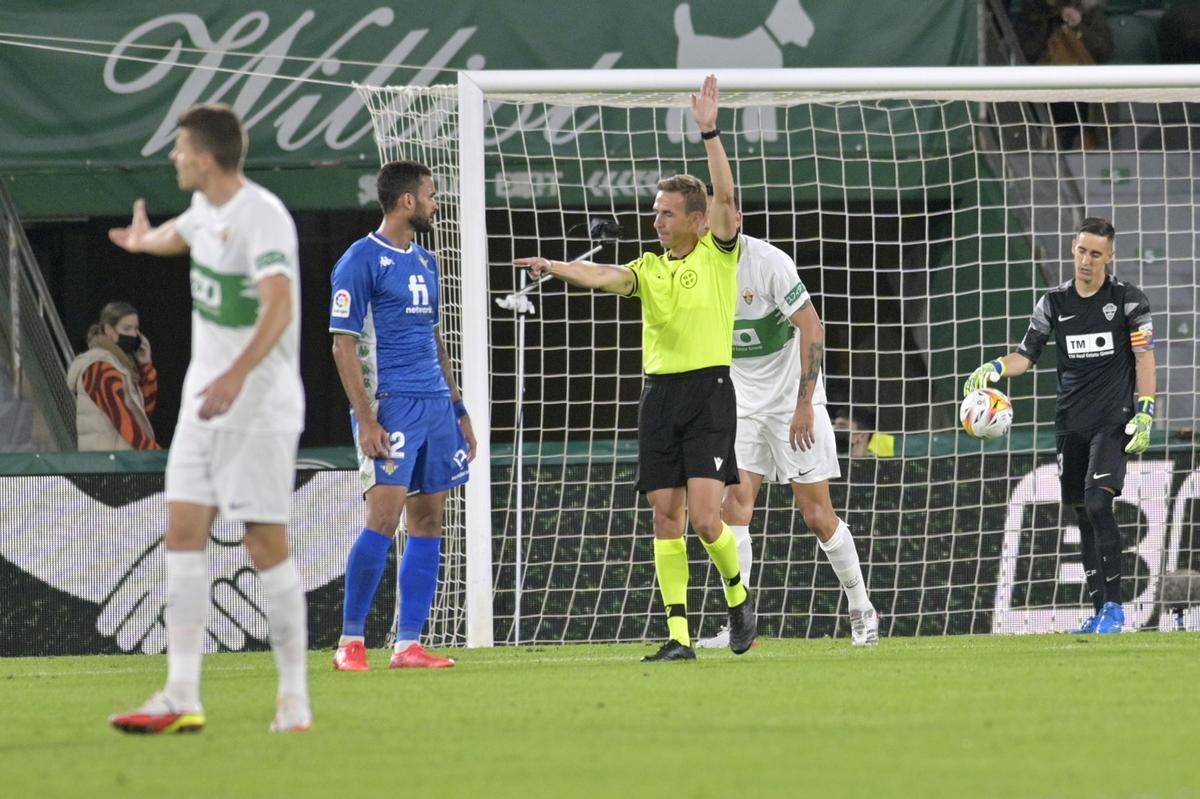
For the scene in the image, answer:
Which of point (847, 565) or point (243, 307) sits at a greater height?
point (243, 307)

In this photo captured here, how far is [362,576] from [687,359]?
180cm

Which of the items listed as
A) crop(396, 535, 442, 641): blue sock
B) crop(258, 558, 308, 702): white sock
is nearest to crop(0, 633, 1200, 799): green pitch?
crop(258, 558, 308, 702): white sock

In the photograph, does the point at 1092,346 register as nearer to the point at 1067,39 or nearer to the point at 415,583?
the point at 415,583

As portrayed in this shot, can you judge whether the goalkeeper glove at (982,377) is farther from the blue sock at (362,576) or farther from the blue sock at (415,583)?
the blue sock at (362,576)

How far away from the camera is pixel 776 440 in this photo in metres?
9.77

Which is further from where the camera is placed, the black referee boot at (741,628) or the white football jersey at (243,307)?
the black referee boot at (741,628)

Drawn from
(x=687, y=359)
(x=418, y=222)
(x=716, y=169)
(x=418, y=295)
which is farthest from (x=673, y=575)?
(x=418, y=222)

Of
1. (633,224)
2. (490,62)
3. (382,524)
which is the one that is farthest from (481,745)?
(633,224)

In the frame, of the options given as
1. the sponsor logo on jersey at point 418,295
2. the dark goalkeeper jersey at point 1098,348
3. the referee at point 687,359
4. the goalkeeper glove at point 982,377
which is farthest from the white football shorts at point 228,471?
the dark goalkeeper jersey at point 1098,348

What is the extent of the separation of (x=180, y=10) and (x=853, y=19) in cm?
528

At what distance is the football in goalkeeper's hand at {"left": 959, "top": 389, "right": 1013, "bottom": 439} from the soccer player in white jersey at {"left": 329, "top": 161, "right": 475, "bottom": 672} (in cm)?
301

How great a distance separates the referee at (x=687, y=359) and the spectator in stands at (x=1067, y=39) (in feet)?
24.9

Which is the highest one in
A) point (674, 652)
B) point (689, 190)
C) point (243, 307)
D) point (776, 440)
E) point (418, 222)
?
point (689, 190)

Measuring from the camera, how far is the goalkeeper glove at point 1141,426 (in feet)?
32.4
